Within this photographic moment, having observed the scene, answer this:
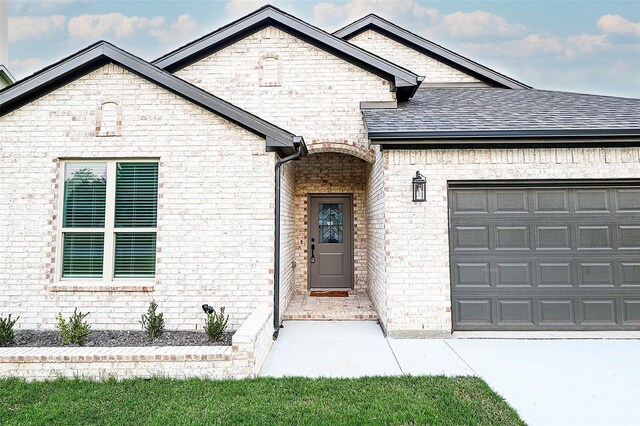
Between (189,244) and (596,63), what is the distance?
20.7 meters

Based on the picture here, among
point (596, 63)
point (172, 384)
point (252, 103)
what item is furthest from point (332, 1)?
point (172, 384)

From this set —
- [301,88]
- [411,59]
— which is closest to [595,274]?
[301,88]

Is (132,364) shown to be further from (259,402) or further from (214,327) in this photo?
(259,402)

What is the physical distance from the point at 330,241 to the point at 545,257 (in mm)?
4696

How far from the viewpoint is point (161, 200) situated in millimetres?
5211

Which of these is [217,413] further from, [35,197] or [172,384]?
[35,197]

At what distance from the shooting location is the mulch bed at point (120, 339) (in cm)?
450

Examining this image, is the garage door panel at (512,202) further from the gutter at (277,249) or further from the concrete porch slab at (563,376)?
the gutter at (277,249)

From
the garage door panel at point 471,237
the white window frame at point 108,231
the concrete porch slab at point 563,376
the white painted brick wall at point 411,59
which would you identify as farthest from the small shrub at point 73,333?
the white painted brick wall at point 411,59

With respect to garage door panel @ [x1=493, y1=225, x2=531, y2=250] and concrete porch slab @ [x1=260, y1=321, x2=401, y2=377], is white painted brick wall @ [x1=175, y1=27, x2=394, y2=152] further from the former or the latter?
concrete porch slab @ [x1=260, y1=321, x2=401, y2=377]

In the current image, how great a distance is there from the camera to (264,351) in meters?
4.29

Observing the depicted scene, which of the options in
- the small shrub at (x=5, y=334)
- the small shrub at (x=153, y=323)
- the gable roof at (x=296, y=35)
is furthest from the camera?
the gable roof at (x=296, y=35)

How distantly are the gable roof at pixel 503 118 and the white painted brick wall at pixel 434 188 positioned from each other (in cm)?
30

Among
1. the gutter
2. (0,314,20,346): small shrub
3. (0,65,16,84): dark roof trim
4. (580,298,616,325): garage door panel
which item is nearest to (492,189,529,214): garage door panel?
(580,298,616,325): garage door panel
